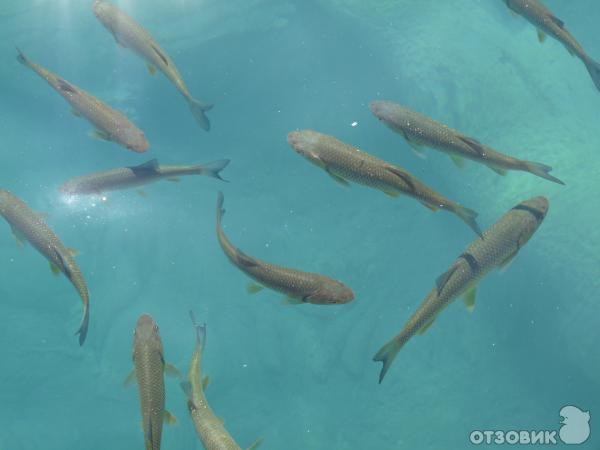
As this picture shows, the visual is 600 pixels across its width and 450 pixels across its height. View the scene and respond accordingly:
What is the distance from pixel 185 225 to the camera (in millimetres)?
6113

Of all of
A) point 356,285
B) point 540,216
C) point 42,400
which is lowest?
point 42,400

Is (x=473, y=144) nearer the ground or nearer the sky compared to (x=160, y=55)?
nearer the sky

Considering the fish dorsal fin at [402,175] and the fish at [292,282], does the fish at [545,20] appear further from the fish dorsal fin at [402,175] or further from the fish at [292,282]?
the fish at [292,282]

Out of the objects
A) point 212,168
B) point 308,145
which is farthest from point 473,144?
point 212,168

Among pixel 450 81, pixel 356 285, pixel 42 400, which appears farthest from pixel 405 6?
pixel 42 400

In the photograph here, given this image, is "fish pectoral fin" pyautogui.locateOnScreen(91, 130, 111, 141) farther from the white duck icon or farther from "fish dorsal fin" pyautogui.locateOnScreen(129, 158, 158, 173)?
the white duck icon

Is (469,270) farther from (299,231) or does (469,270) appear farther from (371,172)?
(299,231)

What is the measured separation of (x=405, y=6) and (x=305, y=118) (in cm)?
204

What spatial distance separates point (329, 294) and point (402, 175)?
0.82 meters

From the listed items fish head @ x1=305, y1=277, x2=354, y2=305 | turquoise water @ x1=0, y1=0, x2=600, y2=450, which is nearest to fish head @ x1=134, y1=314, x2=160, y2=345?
fish head @ x1=305, y1=277, x2=354, y2=305

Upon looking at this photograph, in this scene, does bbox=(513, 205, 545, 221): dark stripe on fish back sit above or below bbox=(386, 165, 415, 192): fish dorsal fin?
below

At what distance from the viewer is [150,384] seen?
295cm

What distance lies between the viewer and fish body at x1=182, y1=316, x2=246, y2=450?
3.14m

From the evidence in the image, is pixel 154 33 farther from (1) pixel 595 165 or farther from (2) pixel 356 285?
(1) pixel 595 165
